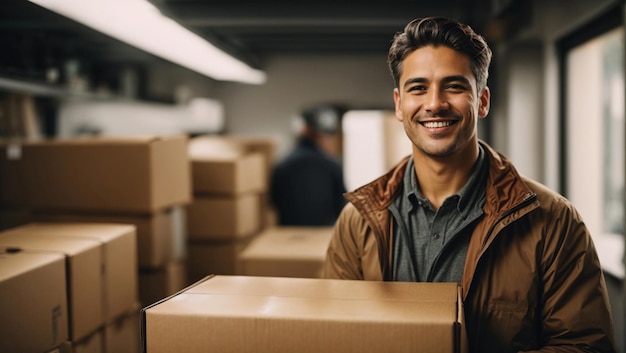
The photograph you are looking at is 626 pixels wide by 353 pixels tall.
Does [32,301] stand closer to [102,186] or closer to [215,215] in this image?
[102,186]

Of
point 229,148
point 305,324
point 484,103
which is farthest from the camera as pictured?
point 229,148

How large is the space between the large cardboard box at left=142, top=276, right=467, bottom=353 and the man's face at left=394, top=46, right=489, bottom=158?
1.41 ft

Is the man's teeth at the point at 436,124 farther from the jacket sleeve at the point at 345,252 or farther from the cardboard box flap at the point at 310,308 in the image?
the cardboard box flap at the point at 310,308

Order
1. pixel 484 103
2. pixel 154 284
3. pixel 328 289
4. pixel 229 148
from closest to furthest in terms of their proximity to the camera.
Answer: pixel 328 289
pixel 484 103
pixel 154 284
pixel 229 148

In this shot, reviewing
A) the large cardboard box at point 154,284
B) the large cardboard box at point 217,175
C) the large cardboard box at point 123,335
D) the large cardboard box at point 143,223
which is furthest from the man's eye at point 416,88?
the large cardboard box at point 217,175

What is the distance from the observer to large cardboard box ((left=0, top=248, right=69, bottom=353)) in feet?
4.88

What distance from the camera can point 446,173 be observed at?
1.51m

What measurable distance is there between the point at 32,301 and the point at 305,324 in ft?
2.97

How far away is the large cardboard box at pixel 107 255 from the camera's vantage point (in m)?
1.94

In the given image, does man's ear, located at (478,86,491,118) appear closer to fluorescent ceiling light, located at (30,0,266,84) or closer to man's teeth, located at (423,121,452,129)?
man's teeth, located at (423,121,452,129)

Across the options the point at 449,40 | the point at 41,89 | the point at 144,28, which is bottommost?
the point at 449,40

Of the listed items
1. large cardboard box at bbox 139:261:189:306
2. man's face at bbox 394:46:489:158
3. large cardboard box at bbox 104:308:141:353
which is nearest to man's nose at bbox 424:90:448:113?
man's face at bbox 394:46:489:158

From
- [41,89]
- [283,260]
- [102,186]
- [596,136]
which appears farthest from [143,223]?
[596,136]

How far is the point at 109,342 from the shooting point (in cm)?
204
